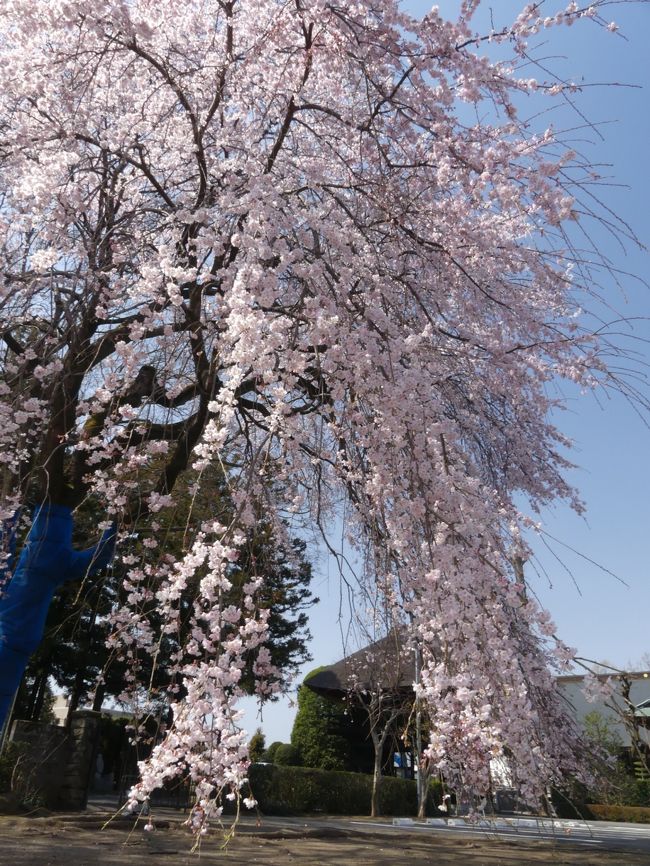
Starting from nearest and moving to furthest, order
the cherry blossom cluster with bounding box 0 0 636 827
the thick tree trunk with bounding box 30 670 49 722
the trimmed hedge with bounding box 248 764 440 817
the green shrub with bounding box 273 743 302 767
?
the cherry blossom cluster with bounding box 0 0 636 827
the trimmed hedge with bounding box 248 764 440 817
the thick tree trunk with bounding box 30 670 49 722
the green shrub with bounding box 273 743 302 767

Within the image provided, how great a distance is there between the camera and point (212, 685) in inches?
111

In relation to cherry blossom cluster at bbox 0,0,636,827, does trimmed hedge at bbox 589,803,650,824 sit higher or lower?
lower

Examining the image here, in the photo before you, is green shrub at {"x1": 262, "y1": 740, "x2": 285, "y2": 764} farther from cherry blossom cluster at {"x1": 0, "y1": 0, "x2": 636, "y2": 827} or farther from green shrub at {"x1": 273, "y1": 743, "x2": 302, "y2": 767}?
cherry blossom cluster at {"x1": 0, "y1": 0, "x2": 636, "y2": 827}

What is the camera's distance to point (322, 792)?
14.3 metres

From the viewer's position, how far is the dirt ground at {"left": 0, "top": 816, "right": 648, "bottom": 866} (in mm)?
4754

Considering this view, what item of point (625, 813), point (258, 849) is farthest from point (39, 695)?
point (625, 813)

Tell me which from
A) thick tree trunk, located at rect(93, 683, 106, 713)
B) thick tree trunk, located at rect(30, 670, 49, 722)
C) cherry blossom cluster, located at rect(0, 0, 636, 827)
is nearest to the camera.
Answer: cherry blossom cluster, located at rect(0, 0, 636, 827)

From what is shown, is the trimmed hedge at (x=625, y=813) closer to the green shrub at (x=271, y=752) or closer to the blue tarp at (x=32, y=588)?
the green shrub at (x=271, y=752)

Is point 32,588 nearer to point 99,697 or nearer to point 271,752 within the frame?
point 99,697

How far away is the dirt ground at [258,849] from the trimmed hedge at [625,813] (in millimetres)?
9854

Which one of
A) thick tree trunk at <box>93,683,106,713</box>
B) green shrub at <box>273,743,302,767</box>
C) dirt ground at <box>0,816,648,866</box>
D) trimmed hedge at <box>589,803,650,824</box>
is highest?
thick tree trunk at <box>93,683,106,713</box>

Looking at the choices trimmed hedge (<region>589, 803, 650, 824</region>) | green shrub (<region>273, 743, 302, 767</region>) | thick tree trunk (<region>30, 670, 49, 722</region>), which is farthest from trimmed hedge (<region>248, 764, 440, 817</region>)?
thick tree trunk (<region>30, 670, 49, 722</region>)

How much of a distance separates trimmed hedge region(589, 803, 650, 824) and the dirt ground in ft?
32.3

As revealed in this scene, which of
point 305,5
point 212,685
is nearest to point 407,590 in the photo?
point 212,685
